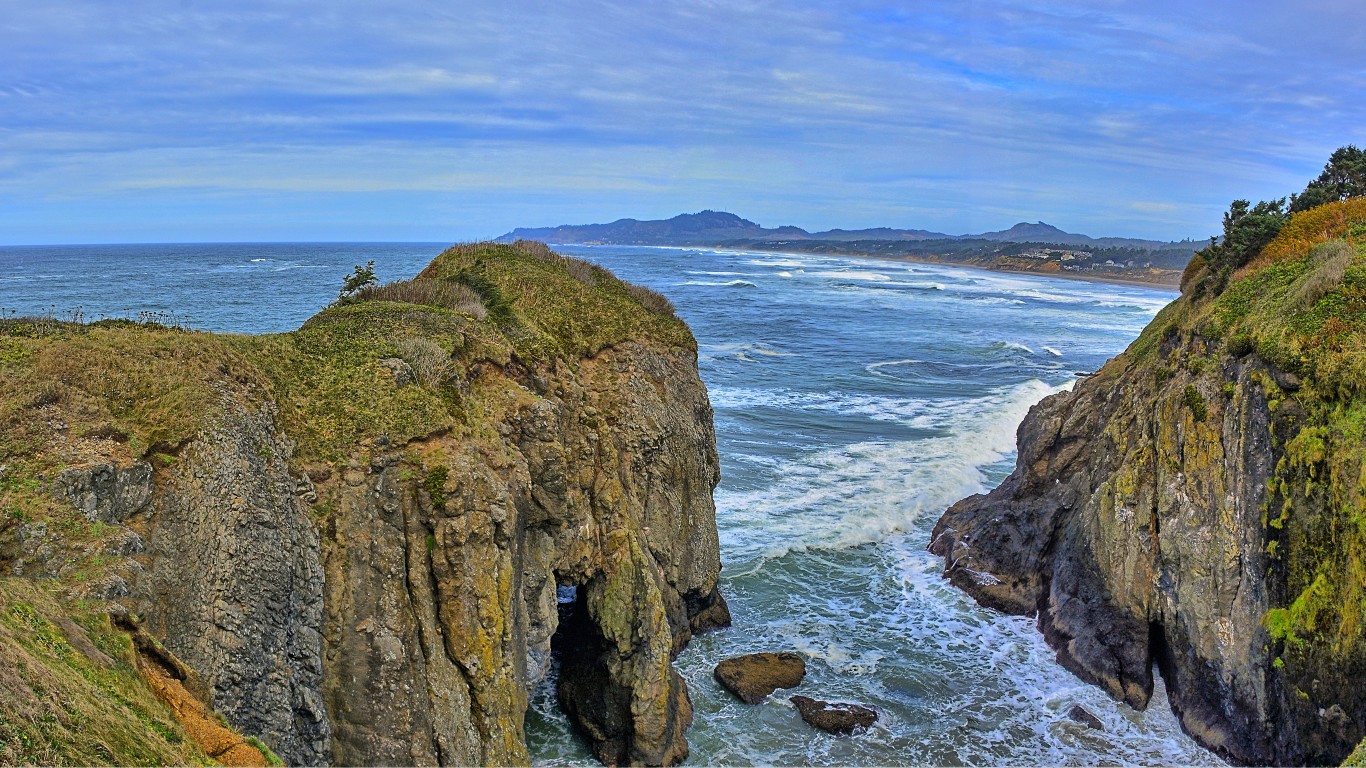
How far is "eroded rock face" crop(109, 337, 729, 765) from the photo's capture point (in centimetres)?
1016

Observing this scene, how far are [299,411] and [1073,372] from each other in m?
47.3

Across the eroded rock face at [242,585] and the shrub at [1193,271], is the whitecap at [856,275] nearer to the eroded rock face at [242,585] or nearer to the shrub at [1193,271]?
the shrub at [1193,271]

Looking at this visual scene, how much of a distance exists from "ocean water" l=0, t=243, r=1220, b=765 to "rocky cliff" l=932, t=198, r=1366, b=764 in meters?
1.07

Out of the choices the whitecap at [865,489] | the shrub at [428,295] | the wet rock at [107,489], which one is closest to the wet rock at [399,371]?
the shrub at [428,295]

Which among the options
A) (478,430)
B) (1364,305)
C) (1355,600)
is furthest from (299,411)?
(1364,305)

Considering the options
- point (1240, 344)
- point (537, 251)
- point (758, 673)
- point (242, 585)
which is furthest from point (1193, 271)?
point (242, 585)

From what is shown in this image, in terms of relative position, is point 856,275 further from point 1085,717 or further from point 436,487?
point 436,487

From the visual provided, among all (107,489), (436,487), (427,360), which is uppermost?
(427,360)

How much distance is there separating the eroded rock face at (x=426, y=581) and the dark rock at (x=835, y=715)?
2.40 meters

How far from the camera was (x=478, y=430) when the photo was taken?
578 inches

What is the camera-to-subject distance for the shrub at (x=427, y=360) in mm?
14922

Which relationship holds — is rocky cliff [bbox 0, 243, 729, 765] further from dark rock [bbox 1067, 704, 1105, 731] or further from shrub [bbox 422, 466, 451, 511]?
dark rock [bbox 1067, 704, 1105, 731]

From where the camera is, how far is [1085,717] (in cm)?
1744

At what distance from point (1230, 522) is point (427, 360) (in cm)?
1561
